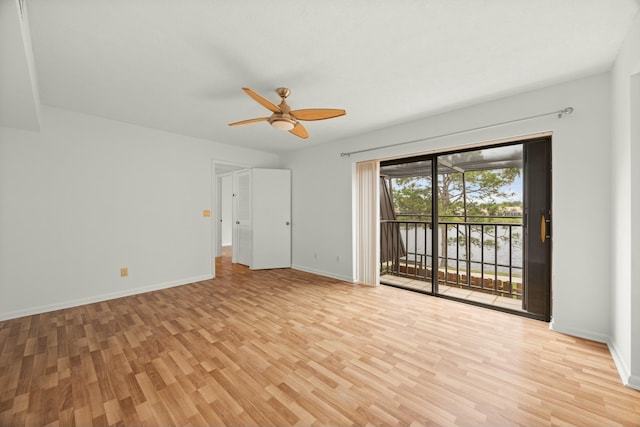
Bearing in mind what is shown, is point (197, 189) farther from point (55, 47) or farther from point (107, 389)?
point (107, 389)

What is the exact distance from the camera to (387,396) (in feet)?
5.23

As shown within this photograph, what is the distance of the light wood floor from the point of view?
4.78 feet

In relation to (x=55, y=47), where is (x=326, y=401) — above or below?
below

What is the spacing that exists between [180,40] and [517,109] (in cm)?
322

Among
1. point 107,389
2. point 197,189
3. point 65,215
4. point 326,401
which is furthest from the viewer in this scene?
point 197,189

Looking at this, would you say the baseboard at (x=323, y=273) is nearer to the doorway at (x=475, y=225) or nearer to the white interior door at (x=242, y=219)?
the doorway at (x=475, y=225)

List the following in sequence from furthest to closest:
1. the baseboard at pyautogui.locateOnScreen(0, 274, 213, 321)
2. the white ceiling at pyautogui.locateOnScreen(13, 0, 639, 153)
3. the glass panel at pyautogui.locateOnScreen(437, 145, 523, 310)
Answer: the glass panel at pyautogui.locateOnScreen(437, 145, 523, 310) < the baseboard at pyautogui.locateOnScreen(0, 274, 213, 321) < the white ceiling at pyautogui.locateOnScreen(13, 0, 639, 153)

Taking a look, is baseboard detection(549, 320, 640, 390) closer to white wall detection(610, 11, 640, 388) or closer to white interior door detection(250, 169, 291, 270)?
white wall detection(610, 11, 640, 388)

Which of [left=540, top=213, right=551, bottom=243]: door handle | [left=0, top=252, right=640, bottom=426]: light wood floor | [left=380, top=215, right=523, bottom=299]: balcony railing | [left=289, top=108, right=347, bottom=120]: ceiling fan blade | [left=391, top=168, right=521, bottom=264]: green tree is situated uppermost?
[left=289, top=108, right=347, bottom=120]: ceiling fan blade

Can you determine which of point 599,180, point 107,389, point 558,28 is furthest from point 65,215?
point 599,180

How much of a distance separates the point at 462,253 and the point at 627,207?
246 centimetres

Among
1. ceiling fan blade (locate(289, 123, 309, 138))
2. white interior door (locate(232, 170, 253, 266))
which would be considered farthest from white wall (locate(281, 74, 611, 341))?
white interior door (locate(232, 170, 253, 266))

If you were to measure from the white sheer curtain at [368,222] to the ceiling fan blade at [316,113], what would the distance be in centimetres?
174

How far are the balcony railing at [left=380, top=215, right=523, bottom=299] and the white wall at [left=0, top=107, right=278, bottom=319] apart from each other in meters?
3.34
